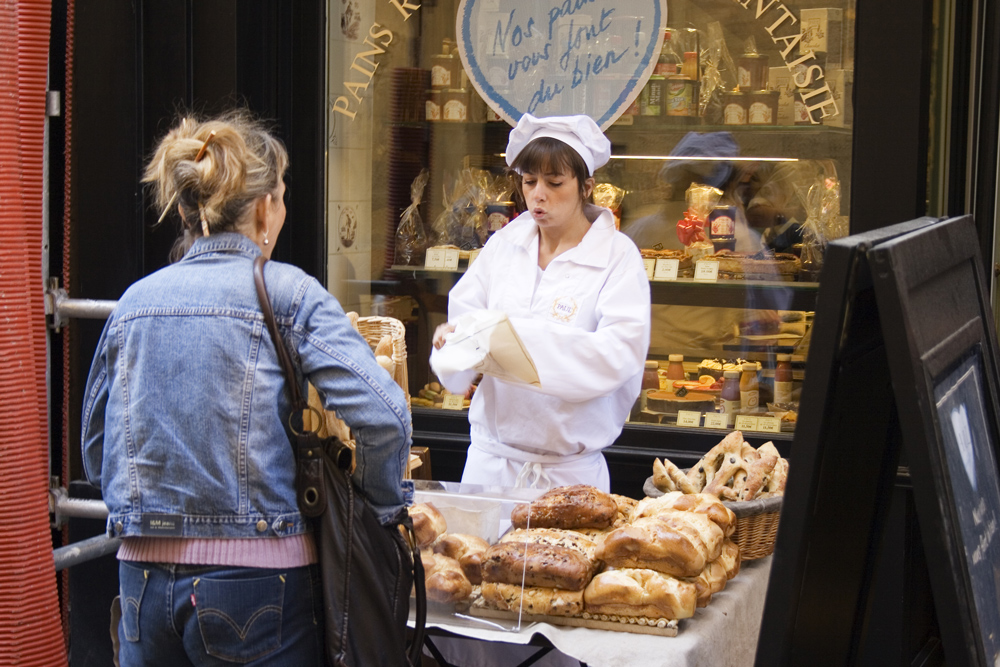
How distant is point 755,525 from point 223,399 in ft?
4.30

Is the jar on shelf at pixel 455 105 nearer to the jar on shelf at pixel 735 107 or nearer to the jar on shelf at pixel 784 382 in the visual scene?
the jar on shelf at pixel 735 107

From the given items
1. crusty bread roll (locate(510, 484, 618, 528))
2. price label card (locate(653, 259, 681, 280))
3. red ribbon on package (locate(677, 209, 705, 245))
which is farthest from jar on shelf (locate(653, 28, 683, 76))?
crusty bread roll (locate(510, 484, 618, 528))

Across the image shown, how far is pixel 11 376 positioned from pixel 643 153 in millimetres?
2435

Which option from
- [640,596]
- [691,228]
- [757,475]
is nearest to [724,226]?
[691,228]

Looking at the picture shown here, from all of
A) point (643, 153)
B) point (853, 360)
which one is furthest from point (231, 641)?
point (643, 153)

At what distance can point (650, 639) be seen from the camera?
2121mm

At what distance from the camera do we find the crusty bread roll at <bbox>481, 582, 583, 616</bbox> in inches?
84.5

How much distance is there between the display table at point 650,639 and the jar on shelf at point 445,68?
8.58 feet

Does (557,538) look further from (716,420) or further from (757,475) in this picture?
(716,420)

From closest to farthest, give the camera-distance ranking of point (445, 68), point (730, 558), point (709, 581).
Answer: point (709, 581)
point (730, 558)
point (445, 68)

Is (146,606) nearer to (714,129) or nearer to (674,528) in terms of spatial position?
(674,528)

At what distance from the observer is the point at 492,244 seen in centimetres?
341

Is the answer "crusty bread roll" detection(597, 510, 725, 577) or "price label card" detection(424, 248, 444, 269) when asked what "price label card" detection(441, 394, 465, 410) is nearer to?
"price label card" detection(424, 248, 444, 269)

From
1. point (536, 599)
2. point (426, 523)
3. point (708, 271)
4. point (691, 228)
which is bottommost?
point (536, 599)
